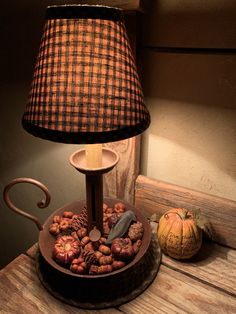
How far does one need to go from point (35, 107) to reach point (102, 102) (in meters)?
0.14

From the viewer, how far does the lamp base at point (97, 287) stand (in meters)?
0.71

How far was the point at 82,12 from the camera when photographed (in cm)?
55

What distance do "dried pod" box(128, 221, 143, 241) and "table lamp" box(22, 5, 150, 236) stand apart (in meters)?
0.33

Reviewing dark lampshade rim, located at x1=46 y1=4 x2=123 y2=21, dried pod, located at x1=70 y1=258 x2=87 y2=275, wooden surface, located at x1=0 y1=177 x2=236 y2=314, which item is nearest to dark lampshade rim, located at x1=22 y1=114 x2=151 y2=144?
dark lampshade rim, located at x1=46 y1=4 x2=123 y2=21

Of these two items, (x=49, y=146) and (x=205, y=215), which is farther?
(x=49, y=146)

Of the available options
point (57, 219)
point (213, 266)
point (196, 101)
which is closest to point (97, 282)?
point (57, 219)

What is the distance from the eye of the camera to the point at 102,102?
1.88 ft

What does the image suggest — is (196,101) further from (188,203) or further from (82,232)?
(82,232)

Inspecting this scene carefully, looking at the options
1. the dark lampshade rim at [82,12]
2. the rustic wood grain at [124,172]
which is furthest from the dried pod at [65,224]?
the dark lampshade rim at [82,12]

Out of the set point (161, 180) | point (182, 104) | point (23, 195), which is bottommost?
point (23, 195)

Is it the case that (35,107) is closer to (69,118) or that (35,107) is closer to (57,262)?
(69,118)

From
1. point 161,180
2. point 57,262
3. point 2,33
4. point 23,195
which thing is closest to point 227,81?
point 161,180

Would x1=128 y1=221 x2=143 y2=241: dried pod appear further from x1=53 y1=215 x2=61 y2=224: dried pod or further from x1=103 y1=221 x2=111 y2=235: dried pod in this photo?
x1=53 y1=215 x2=61 y2=224: dried pod

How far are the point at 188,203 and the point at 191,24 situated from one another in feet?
1.67
